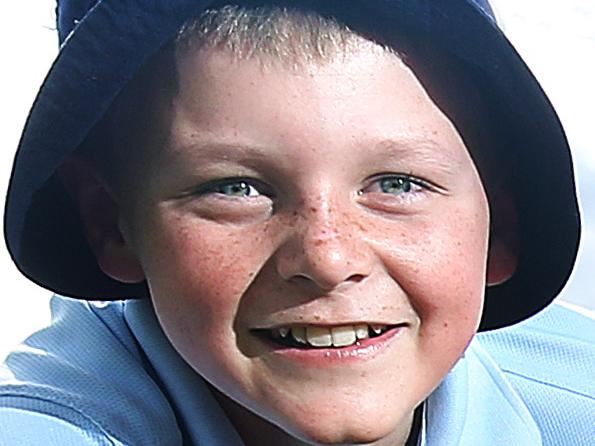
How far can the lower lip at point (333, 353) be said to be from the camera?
76 centimetres

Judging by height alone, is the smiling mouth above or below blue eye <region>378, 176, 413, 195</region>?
below

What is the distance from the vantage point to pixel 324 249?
72 cm

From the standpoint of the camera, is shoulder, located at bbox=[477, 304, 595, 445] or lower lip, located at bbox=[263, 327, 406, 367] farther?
shoulder, located at bbox=[477, 304, 595, 445]

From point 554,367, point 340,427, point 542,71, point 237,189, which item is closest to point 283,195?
point 237,189

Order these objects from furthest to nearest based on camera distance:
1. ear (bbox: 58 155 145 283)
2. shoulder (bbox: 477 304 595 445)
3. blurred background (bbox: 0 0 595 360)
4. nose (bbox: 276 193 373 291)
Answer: blurred background (bbox: 0 0 595 360), shoulder (bbox: 477 304 595 445), ear (bbox: 58 155 145 283), nose (bbox: 276 193 373 291)

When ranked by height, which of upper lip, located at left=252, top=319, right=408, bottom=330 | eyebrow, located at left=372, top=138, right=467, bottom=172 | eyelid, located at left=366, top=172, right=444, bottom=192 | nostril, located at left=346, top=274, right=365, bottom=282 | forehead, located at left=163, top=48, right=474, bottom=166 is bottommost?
upper lip, located at left=252, top=319, right=408, bottom=330

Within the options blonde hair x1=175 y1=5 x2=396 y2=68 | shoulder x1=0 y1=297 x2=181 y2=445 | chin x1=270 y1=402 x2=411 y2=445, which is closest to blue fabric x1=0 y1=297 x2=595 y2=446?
shoulder x1=0 y1=297 x2=181 y2=445

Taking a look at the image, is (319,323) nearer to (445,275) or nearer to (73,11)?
(445,275)

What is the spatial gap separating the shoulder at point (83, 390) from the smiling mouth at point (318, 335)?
0.12 m

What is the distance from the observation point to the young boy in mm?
731

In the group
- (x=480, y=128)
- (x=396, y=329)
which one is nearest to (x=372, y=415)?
(x=396, y=329)

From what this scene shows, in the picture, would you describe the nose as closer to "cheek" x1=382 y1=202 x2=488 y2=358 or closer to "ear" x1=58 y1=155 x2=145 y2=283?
"cheek" x1=382 y1=202 x2=488 y2=358

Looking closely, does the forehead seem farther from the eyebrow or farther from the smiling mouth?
the smiling mouth

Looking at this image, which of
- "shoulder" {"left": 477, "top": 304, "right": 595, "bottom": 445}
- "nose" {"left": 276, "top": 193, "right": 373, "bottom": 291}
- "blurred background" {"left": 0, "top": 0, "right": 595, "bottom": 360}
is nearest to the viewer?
"nose" {"left": 276, "top": 193, "right": 373, "bottom": 291}
